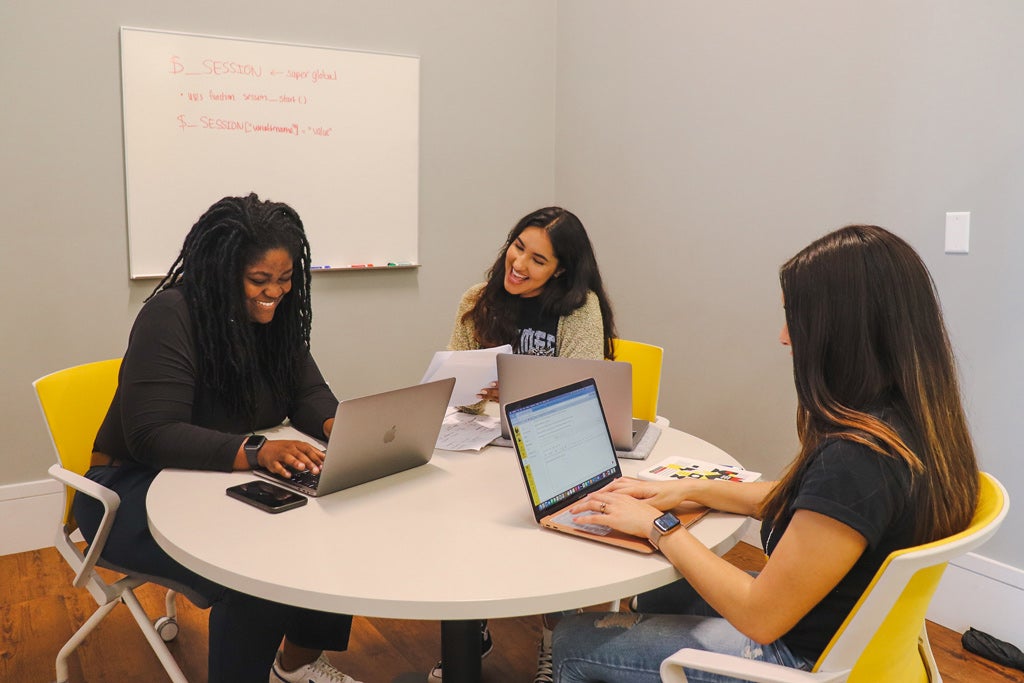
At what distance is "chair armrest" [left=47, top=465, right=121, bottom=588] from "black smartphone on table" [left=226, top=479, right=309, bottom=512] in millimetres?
312

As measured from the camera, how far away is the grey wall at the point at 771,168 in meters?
2.48

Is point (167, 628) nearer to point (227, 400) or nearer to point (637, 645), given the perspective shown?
point (227, 400)

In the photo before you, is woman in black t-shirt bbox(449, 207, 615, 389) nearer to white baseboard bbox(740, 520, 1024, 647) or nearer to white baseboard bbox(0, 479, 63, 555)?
white baseboard bbox(740, 520, 1024, 647)

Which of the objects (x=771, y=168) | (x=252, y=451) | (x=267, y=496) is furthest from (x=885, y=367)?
(x=771, y=168)

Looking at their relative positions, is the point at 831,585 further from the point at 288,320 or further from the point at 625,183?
the point at 625,183

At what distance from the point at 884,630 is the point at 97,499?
1566mm

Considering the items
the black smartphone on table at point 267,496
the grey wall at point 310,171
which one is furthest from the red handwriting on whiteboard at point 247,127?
the black smartphone on table at point 267,496

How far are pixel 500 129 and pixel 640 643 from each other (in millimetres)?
3006

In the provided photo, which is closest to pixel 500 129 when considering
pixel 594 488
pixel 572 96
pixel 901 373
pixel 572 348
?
A: pixel 572 96

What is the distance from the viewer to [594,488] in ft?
5.32

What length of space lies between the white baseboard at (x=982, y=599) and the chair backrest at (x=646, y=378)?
49 cm

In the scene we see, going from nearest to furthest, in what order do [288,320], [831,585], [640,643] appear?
[831,585], [640,643], [288,320]

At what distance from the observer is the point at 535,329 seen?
8.51 feet

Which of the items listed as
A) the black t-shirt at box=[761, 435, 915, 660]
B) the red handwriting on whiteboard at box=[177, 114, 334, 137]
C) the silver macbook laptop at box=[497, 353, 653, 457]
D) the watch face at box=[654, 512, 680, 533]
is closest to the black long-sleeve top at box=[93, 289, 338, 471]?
the silver macbook laptop at box=[497, 353, 653, 457]
